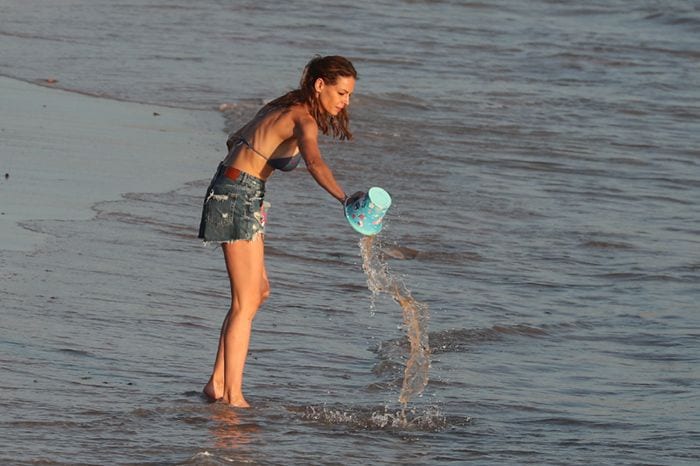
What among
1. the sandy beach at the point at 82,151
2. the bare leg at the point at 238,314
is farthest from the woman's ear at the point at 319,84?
the sandy beach at the point at 82,151

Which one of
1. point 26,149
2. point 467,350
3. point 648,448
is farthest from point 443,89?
point 648,448

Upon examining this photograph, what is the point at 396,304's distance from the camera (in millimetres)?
8391

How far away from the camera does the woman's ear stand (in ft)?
19.0

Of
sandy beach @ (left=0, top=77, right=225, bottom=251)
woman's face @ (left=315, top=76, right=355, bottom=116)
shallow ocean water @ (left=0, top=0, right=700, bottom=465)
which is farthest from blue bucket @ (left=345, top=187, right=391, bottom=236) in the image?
sandy beach @ (left=0, top=77, right=225, bottom=251)

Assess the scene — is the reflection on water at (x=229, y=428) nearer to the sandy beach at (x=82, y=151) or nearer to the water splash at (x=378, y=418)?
the water splash at (x=378, y=418)

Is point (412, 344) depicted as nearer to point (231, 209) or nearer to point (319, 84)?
point (231, 209)

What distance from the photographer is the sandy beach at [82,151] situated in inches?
377

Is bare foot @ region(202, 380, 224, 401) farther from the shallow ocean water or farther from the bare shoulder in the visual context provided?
the bare shoulder

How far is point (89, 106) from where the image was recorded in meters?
14.2

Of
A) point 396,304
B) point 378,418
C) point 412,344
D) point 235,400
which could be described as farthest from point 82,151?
point 378,418

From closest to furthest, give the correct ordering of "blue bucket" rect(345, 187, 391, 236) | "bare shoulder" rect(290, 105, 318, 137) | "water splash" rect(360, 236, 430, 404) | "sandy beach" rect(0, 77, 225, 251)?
"blue bucket" rect(345, 187, 391, 236) → "bare shoulder" rect(290, 105, 318, 137) → "water splash" rect(360, 236, 430, 404) → "sandy beach" rect(0, 77, 225, 251)

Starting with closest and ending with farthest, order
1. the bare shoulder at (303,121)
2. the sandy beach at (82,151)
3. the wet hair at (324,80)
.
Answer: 1. the bare shoulder at (303,121)
2. the wet hair at (324,80)
3. the sandy beach at (82,151)

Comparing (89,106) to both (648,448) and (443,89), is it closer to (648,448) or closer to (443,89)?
(443,89)

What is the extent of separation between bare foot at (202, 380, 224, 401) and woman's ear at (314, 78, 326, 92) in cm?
133
